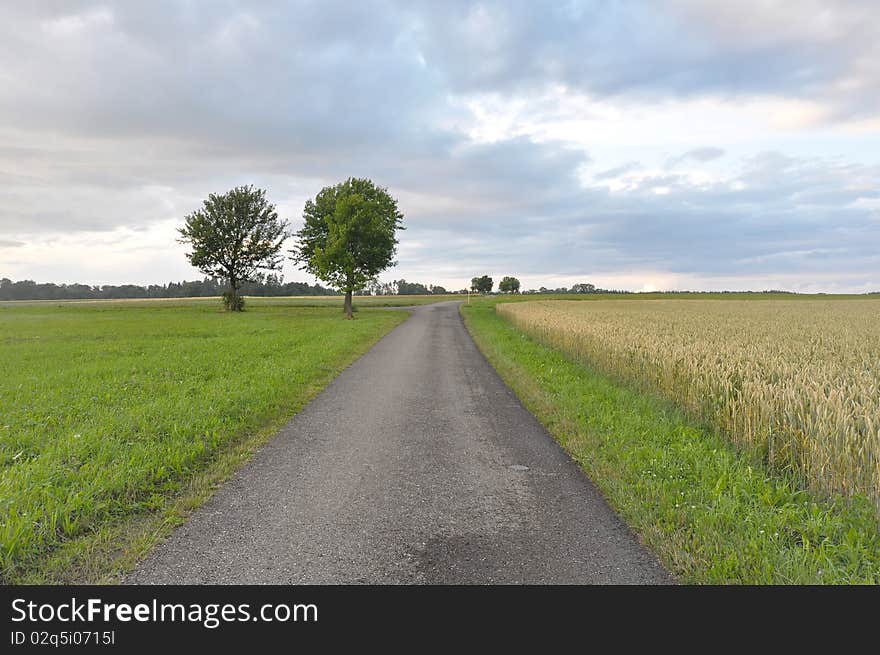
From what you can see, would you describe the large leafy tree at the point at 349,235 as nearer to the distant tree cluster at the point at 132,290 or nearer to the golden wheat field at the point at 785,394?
the golden wheat field at the point at 785,394

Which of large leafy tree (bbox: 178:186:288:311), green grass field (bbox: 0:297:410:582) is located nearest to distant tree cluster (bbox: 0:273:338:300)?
large leafy tree (bbox: 178:186:288:311)

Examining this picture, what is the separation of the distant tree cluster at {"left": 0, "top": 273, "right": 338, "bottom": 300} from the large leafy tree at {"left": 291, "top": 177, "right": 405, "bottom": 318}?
220 feet

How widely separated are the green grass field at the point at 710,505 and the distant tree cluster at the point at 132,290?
107 m

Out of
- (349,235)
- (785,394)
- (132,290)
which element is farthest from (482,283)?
(785,394)

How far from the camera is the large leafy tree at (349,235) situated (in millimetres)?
38625

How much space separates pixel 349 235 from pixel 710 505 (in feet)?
123

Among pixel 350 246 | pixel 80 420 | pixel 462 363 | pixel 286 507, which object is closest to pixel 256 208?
pixel 350 246

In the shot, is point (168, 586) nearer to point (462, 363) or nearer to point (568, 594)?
point (568, 594)

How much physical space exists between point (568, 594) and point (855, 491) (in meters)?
3.65

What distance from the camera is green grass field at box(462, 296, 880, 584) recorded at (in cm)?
341

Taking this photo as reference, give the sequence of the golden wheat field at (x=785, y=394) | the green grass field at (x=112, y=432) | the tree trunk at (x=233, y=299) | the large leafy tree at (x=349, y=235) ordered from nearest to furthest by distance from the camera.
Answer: the green grass field at (x=112, y=432) < the golden wheat field at (x=785, y=394) < the large leafy tree at (x=349, y=235) < the tree trunk at (x=233, y=299)

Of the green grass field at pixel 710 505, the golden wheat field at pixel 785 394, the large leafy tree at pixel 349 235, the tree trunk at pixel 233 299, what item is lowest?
the green grass field at pixel 710 505

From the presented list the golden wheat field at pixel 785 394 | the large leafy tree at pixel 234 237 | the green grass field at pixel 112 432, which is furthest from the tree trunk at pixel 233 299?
the golden wheat field at pixel 785 394

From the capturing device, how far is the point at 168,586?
3205mm
